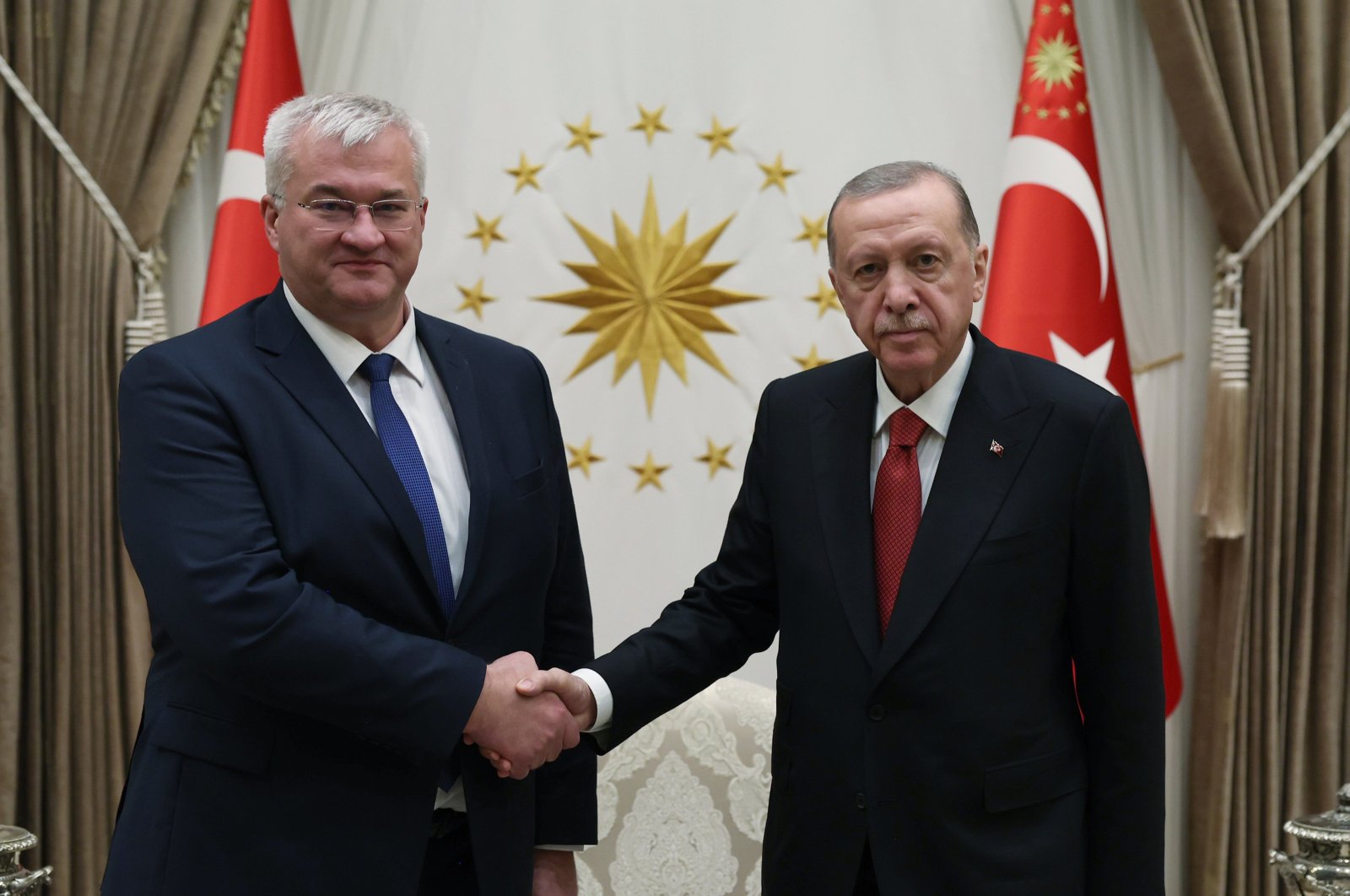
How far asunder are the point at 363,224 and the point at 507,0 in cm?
193

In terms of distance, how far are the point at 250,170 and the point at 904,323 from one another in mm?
2103

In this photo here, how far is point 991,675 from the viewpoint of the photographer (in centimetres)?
187

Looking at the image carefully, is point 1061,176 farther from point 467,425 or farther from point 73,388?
point 73,388

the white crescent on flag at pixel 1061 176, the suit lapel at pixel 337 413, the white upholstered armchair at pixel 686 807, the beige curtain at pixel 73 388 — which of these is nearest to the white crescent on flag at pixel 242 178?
the beige curtain at pixel 73 388

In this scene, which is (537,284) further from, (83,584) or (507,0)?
(83,584)

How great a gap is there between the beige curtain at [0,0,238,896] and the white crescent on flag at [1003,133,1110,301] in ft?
6.67

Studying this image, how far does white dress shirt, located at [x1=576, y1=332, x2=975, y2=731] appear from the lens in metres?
2.00

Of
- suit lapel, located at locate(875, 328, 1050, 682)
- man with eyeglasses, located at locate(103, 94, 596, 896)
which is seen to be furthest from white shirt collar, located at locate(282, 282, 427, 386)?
suit lapel, located at locate(875, 328, 1050, 682)

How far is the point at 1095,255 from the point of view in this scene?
3365 millimetres

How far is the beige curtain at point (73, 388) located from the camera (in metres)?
3.35

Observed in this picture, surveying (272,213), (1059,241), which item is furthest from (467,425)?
(1059,241)

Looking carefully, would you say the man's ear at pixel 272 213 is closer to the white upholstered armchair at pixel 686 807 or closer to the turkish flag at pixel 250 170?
the white upholstered armchair at pixel 686 807

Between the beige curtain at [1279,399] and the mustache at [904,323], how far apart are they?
1706mm

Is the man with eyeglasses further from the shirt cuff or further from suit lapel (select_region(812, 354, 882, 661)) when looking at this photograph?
suit lapel (select_region(812, 354, 882, 661))
